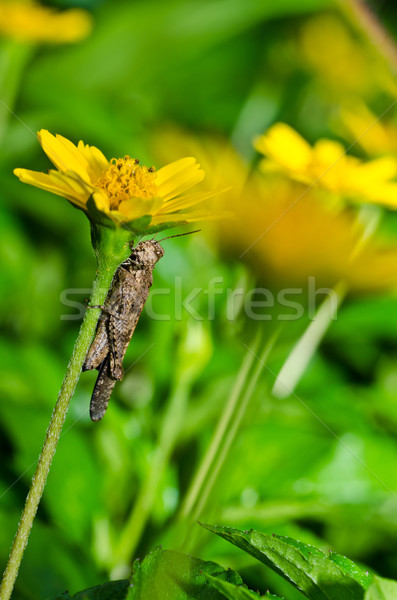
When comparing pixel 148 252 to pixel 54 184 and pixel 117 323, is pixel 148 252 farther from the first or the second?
pixel 54 184

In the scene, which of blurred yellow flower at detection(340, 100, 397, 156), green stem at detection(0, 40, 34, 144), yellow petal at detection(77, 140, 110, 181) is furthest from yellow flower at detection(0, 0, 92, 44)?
yellow petal at detection(77, 140, 110, 181)

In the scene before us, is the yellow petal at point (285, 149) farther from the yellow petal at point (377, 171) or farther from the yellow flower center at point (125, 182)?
the yellow flower center at point (125, 182)

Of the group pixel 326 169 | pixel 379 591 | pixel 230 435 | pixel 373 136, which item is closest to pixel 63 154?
pixel 230 435

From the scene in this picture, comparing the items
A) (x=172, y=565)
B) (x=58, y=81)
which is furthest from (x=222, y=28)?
(x=172, y=565)

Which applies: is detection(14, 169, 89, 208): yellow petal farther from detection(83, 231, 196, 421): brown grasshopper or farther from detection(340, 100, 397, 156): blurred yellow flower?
detection(340, 100, 397, 156): blurred yellow flower

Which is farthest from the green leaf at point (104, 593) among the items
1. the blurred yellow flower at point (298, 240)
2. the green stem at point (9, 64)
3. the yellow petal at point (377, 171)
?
the green stem at point (9, 64)
